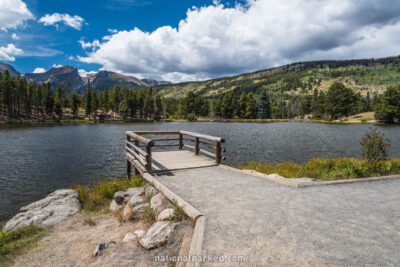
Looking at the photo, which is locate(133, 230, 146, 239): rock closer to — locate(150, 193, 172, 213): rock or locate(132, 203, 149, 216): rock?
locate(150, 193, 172, 213): rock

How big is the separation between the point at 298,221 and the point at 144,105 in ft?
384

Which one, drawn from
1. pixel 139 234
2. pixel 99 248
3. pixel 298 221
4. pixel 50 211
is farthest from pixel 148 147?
pixel 298 221

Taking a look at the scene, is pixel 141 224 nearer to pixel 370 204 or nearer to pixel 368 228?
pixel 368 228

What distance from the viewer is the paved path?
12.8 ft

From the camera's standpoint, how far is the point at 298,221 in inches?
204

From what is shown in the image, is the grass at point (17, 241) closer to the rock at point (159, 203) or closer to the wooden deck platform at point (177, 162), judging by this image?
the rock at point (159, 203)

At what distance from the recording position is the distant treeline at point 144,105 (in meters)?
84.6

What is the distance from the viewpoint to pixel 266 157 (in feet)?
76.6

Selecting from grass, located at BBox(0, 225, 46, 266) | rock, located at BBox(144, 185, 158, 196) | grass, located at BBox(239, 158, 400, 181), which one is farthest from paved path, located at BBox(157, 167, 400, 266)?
grass, located at BBox(0, 225, 46, 266)

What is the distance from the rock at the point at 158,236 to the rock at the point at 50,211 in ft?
16.2

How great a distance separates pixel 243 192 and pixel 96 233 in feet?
15.6

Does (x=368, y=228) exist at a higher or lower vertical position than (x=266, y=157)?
higher

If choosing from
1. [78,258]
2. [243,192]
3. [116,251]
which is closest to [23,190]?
[78,258]

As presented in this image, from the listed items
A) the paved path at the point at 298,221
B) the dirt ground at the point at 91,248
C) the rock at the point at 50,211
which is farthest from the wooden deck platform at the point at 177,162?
the rock at the point at 50,211
